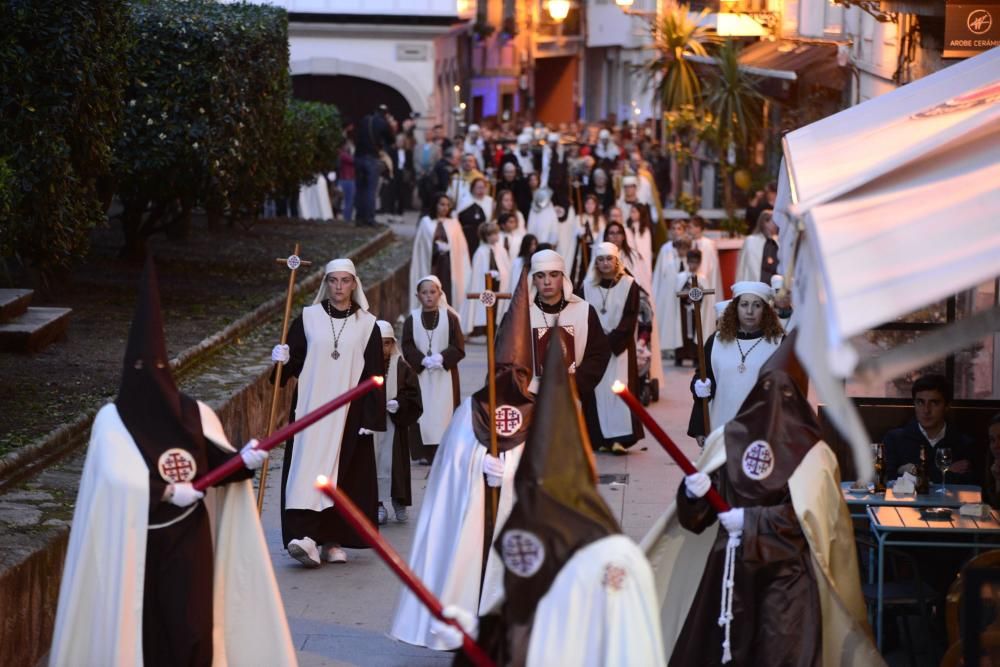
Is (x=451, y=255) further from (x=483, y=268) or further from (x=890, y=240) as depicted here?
(x=890, y=240)

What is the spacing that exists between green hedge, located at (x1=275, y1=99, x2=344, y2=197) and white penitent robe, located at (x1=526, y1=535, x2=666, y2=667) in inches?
605

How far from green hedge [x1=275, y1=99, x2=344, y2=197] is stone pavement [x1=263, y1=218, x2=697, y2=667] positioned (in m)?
8.03

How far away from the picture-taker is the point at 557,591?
19.3ft

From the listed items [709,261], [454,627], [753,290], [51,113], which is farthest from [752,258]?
[454,627]

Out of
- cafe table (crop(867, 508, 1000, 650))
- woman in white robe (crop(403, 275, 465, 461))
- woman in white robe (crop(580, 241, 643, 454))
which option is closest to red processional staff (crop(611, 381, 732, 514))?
cafe table (crop(867, 508, 1000, 650))

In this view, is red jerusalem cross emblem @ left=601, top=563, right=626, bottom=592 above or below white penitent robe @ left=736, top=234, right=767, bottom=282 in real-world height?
below

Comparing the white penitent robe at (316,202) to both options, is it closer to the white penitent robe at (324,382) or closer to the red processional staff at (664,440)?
the white penitent robe at (324,382)

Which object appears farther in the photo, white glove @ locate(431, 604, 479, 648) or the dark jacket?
the dark jacket

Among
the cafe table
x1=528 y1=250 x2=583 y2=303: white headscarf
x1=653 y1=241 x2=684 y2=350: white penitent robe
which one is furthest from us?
x1=653 y1=241 x2=684 y2=350: white penitent robe

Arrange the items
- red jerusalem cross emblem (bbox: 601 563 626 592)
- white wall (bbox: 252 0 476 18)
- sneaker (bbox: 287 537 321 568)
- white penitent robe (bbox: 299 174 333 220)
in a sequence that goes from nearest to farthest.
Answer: red jerusalem cross emblem (bbox: 601 563 626 592)
sneaker (bbox: 287 537 321 568)
white penitent robe (bbox: 299 174 333 220)
white wall (bbox: 252 0 476 18)

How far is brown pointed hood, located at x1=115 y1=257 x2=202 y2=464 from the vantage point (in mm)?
7512

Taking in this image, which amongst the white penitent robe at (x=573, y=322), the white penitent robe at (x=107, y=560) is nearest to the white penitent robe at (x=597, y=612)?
the white penitent robe at (x=107, y=560)

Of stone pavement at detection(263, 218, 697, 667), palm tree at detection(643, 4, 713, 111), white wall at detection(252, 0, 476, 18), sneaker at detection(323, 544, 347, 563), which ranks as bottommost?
stone pavement at detection(263, 218, 697, 667)

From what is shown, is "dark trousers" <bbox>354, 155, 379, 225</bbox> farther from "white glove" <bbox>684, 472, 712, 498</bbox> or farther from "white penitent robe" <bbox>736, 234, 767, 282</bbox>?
"white glove" <bbox>684, 472, 712, 498</bbox>
